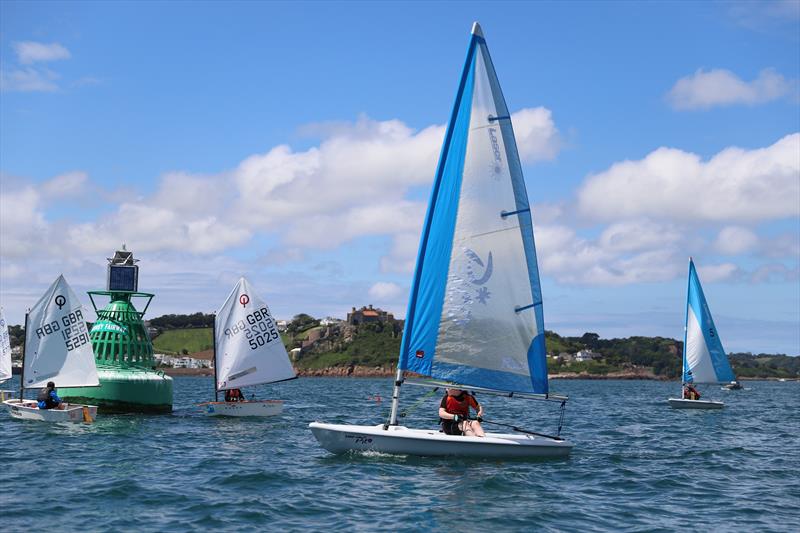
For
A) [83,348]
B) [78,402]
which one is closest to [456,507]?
[83,348]

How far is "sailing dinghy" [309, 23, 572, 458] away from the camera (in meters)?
23.1

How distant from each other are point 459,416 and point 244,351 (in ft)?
66.2

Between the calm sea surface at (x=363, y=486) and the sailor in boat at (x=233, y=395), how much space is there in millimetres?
9167

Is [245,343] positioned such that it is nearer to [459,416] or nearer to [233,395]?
[233,395]

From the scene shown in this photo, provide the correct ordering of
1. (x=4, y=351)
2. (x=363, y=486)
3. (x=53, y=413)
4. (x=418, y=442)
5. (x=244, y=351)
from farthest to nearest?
1. (x=4, y=351)
2. (x=244, y=351)
3. (x=53, y=413)
4. (x=418, y=442)
5. (x=363, y=486)

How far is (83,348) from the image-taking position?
119 feet

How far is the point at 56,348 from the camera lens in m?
36.2

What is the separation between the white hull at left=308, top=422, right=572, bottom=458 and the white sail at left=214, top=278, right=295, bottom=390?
18009 mm

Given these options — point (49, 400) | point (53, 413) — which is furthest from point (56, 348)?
point (53, 413)

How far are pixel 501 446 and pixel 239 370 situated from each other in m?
21.5

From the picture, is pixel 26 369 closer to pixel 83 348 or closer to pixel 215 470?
pixel 83 348

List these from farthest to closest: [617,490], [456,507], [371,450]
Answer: [371,450]
[617,490]
[456,507]

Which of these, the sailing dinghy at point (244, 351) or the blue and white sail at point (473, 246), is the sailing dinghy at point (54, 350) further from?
the blue and white sail at point (473, 246)

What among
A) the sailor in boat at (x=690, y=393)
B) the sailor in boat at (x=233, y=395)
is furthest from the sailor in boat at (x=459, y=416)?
the sailor in boat at (x=690, y=393)
